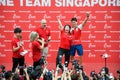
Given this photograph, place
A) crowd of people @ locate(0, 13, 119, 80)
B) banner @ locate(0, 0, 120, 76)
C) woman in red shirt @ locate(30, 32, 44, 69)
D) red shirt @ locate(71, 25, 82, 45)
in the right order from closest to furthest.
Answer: crowd of people @ locate(0, 13, 119, 80)
woman in red shirt @ locate(30, 32, 44, 69)
red shirt @ locate(71, 25, 82, 45)
banner @ locate(0, 0, 120, 76)

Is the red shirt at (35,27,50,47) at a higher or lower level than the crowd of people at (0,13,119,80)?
higher

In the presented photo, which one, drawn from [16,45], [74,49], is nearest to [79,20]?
[74,49]

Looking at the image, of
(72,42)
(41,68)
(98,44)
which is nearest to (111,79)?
(41,68)

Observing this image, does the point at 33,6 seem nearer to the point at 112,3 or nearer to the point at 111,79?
the point at 112,3

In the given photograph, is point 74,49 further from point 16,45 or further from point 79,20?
point 79,20

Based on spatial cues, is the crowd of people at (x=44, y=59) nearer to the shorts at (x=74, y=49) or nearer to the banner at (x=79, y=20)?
the shorts at (x=74, y=49)

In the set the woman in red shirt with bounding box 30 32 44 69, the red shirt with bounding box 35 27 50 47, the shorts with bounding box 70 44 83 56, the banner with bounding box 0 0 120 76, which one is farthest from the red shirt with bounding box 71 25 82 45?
the banner with bounding box 0 0 120 76

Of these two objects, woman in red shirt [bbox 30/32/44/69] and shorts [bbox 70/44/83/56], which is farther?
shorts [bbox 70/44/83/56]

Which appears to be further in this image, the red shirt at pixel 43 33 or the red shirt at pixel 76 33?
the red shirt at pixel 76 33

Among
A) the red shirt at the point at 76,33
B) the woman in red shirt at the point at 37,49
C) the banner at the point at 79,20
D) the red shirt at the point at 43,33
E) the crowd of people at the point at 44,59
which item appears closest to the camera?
the crowd of people at the point at 44,59

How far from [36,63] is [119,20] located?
200 inches

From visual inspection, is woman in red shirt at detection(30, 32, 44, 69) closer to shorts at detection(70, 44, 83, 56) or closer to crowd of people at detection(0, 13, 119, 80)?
Result: crowd of people at detection(0, 13, 119, 80)

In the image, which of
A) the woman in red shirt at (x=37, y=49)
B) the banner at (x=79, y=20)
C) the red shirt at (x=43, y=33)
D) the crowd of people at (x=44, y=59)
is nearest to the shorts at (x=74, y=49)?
the crowd of people at (x=44, y=59)

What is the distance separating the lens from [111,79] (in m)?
16.0
